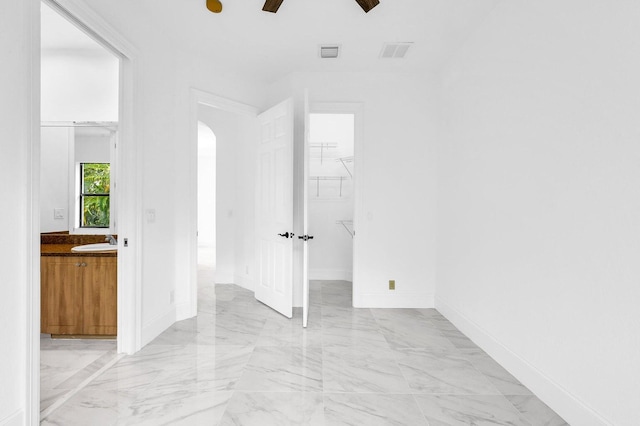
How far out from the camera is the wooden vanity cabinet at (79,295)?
256cm

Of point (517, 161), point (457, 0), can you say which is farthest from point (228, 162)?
point (517, 161)

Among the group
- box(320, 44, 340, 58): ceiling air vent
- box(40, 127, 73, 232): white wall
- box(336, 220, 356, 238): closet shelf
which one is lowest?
box(336, 220, 356, 238): closet shelf

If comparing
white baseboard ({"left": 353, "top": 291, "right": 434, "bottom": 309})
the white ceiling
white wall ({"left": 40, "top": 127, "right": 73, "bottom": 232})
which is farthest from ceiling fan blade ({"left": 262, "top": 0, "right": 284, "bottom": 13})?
white baseboard ({"left": 353, "top": 291, "right": 434, "bottom": 309})

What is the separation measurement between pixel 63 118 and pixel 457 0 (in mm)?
3793

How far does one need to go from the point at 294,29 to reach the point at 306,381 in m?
2.87

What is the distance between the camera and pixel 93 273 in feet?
8.43

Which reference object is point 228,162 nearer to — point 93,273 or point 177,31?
point 177,31

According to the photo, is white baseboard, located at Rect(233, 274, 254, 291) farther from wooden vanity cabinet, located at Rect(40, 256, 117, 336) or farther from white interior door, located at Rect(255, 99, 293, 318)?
wooden vanity cabinet, located at Rect(40, 256, 117, 336)

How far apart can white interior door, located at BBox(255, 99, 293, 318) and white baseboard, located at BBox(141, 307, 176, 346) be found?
1.03 meters

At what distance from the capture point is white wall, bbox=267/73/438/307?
3.59 meters

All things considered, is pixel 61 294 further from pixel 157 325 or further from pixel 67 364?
pixel 157 325

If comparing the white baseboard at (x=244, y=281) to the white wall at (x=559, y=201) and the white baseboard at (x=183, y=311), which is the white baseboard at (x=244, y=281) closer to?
the white baseboard at (x=183, y=311)

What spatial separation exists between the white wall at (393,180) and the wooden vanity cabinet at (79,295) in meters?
2.44

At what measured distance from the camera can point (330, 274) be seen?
16.4ft
